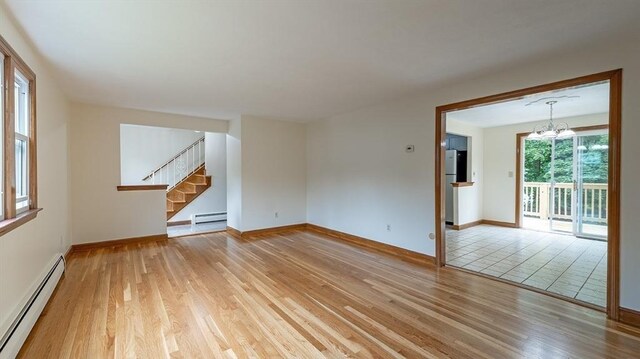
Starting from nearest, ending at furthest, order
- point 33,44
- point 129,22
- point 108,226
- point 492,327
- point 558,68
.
A: 1. point 129,22
2. point 492,327
3. point 33,44
4. point 558,68
5. point 108,226

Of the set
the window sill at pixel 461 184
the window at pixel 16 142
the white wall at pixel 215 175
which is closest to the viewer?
the window at pixel 16 142

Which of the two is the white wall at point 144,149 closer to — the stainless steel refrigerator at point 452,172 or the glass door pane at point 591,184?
the stainless steel refrigerator at point 452,172

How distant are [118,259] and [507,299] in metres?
4.80

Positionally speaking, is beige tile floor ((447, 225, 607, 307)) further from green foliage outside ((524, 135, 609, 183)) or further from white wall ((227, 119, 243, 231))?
white wall ((227, 119, 243, 231))

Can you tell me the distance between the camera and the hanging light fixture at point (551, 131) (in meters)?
4.82

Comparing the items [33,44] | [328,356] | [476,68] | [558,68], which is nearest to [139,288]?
[328,356]

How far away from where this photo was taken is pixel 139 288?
9.62ft

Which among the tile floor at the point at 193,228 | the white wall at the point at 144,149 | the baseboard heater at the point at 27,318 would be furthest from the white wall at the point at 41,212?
the white wall at the point at 144,149

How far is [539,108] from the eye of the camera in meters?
4.72

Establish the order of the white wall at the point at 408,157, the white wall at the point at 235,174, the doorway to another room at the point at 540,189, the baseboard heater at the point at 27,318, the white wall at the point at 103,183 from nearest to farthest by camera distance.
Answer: the baseboard heater at the point at 27,318 < the white wall at the point at 408,157 < the doorway to another room at the point at 540,189 < the white wall at the point at 103,183 < the white wall at the point at 235,174

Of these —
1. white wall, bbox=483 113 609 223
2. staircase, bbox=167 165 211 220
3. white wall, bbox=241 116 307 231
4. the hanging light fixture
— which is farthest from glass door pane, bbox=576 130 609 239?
staircase, bbox=167 165 211 220

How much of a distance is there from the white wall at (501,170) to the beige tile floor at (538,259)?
739mm

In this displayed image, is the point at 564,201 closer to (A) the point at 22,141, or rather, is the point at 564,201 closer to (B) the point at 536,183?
(B) the point at 536,183

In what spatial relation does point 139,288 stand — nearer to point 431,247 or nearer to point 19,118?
point 19,118
